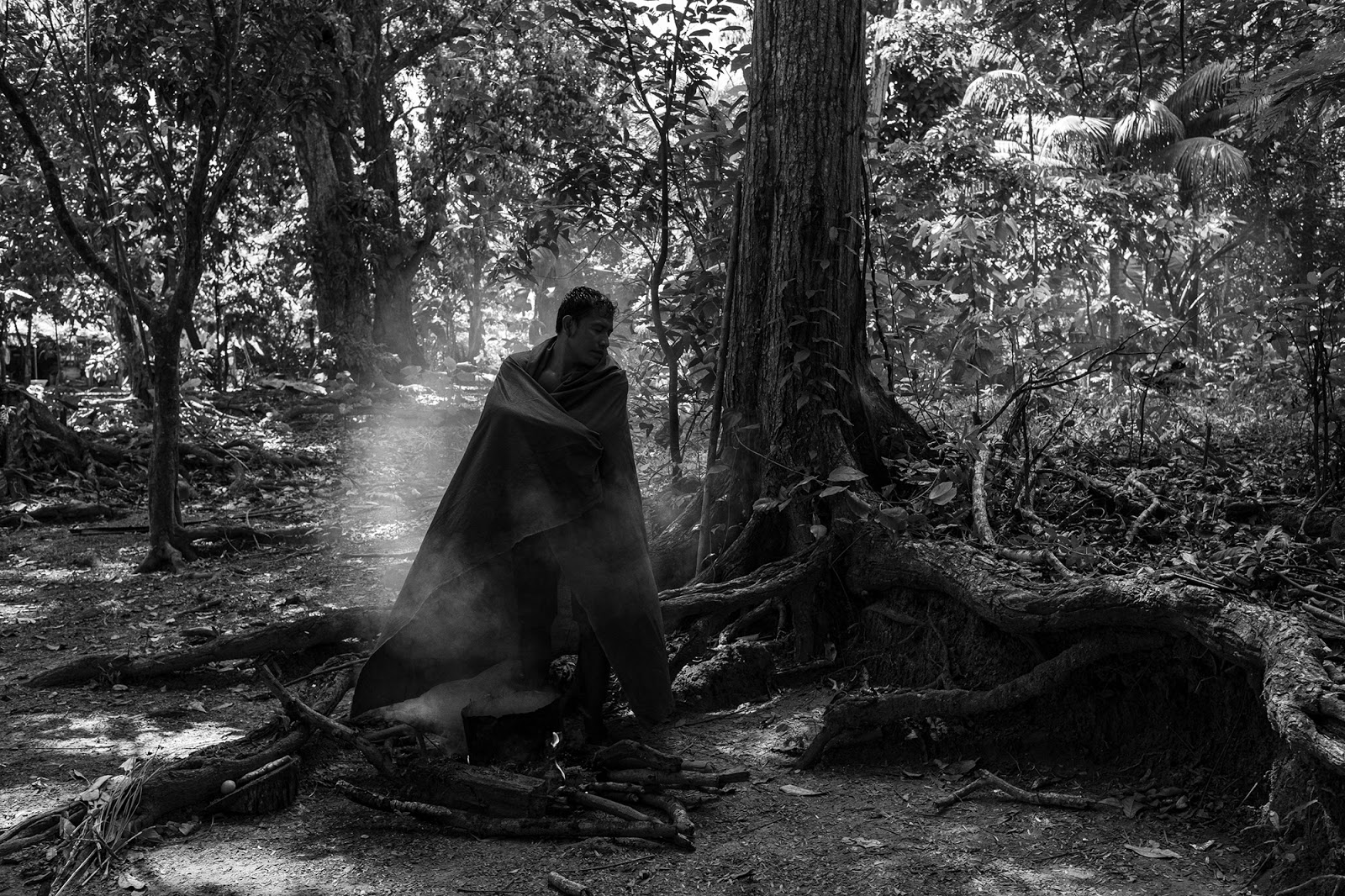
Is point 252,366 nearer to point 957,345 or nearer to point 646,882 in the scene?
point 957,345

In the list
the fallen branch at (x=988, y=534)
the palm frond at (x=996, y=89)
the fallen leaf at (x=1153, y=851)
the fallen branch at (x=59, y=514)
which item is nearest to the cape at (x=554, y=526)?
the fallen branch at (x=988, y=534)

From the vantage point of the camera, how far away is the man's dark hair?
13.5 ft

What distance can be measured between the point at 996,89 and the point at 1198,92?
6175 mm

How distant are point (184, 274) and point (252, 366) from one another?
13789mm

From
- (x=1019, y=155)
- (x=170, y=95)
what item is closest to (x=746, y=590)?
(x=170, y=95)

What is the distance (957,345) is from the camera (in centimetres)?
651

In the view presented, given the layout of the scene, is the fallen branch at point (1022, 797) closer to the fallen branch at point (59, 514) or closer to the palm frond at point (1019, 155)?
the fallen branch at point (59, 514)

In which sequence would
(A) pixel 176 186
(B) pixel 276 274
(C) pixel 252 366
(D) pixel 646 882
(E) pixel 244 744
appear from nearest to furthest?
(D) pixel 646 882 < (E) pixel 244 744 < (A) pixel 176 186 < (B) pixel 276 274 < (C) pixel 252 366

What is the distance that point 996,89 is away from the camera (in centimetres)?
1600

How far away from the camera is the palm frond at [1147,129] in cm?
1733

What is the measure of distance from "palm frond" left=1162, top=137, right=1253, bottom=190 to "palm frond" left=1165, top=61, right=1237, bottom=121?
800mm

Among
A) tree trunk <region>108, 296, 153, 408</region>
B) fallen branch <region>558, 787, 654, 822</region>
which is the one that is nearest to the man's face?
fallen branch <region>558, 787, 654, 822</region>

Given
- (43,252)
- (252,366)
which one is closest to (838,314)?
(43,252)

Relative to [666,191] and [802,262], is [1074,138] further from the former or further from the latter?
[802,262]
